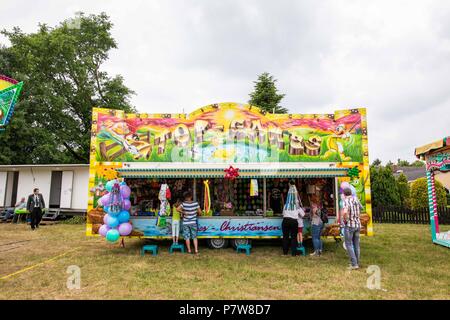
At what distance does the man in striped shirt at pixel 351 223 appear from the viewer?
6.39 meters

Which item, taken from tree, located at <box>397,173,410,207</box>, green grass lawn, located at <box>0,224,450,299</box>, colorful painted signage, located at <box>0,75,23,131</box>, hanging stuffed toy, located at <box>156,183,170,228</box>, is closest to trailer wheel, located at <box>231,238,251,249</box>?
green grass lawn, located at <box>0,224,450,299</box>

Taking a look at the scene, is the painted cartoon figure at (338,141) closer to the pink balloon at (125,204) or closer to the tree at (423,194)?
the pink balloon at (125,204)

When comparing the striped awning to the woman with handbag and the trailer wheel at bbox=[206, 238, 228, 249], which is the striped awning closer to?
the woman with handbag

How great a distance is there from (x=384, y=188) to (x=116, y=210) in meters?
16.3

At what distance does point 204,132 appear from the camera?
9148 millimetres

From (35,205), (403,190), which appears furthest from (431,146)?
(35,205)

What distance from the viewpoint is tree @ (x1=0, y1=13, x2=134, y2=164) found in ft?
68.3

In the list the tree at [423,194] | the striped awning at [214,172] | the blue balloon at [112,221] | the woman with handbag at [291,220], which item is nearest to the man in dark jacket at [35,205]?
the blue balloon at [112,221]

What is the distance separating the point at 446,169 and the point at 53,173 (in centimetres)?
1796

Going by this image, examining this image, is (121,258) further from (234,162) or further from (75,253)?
(234,162)

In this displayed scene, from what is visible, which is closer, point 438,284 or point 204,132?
point 438,284

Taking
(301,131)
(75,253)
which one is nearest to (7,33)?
(75,253)

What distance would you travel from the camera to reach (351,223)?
20.9ft
